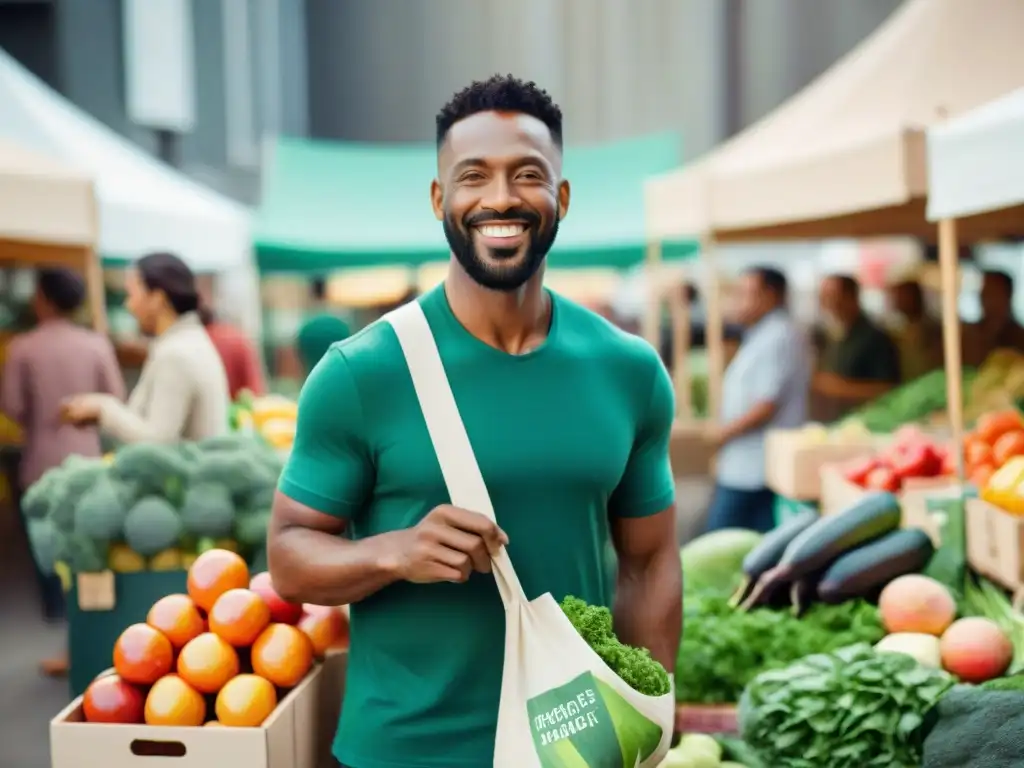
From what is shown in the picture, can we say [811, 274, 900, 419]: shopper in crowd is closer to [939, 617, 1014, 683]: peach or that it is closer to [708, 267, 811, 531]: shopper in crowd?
[708, 267, 811, 531]: shopper in crowd

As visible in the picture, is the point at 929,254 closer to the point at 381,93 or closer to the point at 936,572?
the point at 936,572

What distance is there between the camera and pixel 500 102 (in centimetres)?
204

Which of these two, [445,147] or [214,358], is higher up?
[445,147]

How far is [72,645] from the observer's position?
4020 millimetres

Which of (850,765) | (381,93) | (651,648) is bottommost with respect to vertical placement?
(850,765)

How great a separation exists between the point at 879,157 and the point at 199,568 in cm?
351

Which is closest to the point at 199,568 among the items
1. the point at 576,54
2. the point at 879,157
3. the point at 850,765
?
the point at 850,765

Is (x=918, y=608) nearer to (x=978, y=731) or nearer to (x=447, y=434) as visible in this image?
(x=978, y=731)

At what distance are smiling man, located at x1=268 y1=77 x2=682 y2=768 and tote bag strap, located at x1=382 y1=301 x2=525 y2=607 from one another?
0.03 metres

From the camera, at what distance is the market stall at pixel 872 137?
17.0ft

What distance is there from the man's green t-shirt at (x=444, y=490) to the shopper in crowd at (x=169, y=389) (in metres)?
2.71

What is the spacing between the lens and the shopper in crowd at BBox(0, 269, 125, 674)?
6.42m

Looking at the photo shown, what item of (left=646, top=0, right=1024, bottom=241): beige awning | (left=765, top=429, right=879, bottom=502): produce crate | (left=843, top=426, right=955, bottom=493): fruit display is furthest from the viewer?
(left=765, top=429, right=879, bottom=502): produce crate

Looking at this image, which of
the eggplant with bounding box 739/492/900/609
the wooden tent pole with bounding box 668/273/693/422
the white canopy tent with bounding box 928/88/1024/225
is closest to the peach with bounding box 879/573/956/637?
the eggplant with bounding box 739/492/900/609
